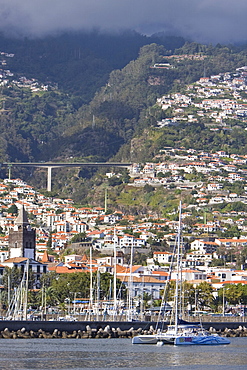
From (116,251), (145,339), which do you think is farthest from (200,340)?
(116,251)

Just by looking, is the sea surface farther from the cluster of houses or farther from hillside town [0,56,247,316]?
hillside town [0,56,247,316]

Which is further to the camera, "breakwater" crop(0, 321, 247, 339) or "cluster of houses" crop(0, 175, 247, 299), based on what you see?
"cluster of houses" crop(0, 175, 247, 299)

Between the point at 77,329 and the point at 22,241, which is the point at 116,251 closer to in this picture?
the point at 22,241

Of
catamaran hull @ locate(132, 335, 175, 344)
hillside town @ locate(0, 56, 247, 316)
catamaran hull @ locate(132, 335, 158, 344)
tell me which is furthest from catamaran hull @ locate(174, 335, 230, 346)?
hillside town @ locate(0, 56, 247, 316)

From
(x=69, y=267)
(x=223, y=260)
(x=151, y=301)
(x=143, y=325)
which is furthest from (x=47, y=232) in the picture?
(x=143, y=325)

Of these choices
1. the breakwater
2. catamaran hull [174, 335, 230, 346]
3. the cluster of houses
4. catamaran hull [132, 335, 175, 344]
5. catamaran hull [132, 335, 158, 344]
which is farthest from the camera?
the cluster of houses

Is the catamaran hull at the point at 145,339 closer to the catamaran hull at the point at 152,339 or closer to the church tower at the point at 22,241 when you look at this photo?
the catamaran hull at the point at 152,339

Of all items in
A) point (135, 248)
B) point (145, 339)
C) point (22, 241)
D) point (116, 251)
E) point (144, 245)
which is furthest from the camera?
point (144, 245)
